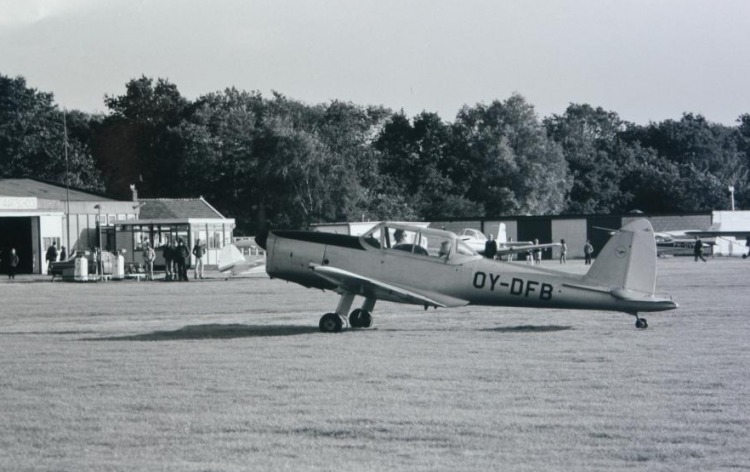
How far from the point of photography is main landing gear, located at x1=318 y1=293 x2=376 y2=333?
55.5 ft

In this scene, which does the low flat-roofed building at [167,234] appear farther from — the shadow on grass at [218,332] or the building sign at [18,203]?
the shadow on grass at [218,332]

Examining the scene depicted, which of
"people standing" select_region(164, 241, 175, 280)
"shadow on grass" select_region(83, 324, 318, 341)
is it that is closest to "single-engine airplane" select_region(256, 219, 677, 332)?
"shadow on grass" select_region(83, 324, 318, 341)

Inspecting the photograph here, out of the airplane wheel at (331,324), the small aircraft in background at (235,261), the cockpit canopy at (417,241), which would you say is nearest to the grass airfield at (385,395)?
the airplane wheel at (331,324)

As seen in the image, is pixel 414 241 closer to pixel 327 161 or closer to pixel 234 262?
pixel 234 262

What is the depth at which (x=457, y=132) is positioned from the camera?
93.0 m

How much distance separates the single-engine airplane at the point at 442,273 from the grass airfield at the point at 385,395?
0.49m

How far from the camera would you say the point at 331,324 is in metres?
16.9

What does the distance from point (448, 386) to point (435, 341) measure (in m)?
4.55

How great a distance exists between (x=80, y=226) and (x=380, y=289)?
4350 cm

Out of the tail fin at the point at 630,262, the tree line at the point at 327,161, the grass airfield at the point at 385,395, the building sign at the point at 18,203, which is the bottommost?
the grass airfield at the point at 385,395

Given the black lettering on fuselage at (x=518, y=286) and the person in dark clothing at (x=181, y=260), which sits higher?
the black lettering on fuselage at (x=518, y=286)

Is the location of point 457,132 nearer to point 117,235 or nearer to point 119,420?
point 117,235

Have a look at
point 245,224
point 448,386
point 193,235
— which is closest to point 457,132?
point 245,224

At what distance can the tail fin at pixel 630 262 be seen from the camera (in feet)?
52.1
